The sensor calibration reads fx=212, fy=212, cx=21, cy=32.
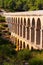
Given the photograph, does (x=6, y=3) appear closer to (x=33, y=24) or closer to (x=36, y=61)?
(x=33, y=24)

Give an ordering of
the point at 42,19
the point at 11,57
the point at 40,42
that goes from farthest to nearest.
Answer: the point at 40,42 < the point at 42,19 < the point at 11,57

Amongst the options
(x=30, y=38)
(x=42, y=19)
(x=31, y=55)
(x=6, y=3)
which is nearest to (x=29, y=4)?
(x=6, y=3)

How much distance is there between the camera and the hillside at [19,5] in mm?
94400

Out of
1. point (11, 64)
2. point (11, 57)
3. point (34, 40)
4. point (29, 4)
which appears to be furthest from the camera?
point (29, 4)

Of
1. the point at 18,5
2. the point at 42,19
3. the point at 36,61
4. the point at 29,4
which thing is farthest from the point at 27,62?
the point at 18,5

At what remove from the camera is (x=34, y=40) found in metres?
36.5

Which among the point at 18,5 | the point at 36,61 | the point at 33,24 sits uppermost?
the point at 36,61

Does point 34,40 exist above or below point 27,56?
below

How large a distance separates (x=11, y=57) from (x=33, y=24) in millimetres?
19120

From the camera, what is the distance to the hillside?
94400 millimetres

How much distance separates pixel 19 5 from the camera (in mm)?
107688

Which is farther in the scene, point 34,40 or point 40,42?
point 34,40

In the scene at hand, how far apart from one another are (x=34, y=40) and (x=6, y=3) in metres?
78.7

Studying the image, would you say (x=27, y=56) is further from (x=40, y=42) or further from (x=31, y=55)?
(x=40, y=42)
